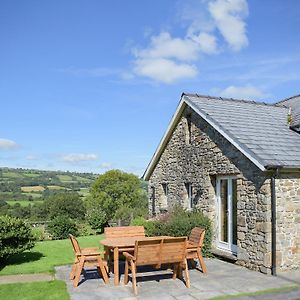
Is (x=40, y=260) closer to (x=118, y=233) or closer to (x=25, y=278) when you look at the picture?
(x=25, y=278)

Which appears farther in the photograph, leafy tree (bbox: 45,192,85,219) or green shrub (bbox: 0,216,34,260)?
leafy tree (bbox: 45,192,85,219)

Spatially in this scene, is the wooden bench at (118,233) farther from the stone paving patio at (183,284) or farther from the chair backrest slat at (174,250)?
the chair backrest slat at (174,250)

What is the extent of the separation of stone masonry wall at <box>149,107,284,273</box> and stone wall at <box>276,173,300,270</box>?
0.35 m

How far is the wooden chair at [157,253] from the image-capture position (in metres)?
7.73

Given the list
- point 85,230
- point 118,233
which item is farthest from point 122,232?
point 85,230

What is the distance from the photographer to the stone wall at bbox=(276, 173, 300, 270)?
964cm

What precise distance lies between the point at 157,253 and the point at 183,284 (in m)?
1.05

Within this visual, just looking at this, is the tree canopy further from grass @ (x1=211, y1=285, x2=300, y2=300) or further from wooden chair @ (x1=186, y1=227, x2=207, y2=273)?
grass @ (x1=211, y1=285, x2=300, y2=300)

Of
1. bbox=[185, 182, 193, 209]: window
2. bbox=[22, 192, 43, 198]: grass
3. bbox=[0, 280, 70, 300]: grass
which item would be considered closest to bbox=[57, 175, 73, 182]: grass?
bbox=[22, 192, 43, 198]: grass

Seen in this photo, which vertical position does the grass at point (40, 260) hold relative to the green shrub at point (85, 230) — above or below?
above

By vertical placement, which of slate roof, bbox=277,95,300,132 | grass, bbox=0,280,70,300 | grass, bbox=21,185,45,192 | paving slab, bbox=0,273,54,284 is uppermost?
slate roof, bbox=277,95,300,132

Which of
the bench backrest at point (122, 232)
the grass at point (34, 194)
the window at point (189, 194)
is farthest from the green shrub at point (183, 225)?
the grass at point (34, 194)

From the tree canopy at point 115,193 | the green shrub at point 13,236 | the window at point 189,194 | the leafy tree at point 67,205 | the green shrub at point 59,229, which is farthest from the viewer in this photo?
the tree canopy at point 115,193

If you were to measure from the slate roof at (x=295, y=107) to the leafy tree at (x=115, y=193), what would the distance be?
1373 inches
